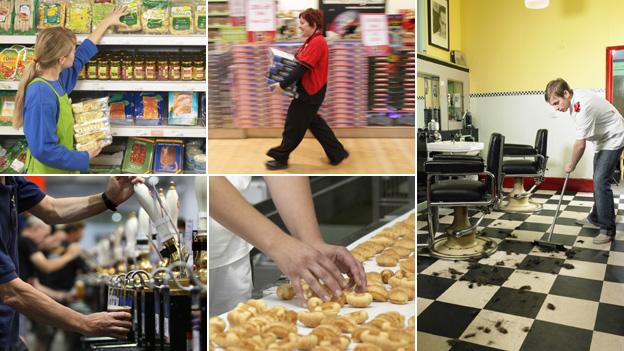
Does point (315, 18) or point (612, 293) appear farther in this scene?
point (612, 293)

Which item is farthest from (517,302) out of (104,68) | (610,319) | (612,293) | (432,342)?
(104,68)

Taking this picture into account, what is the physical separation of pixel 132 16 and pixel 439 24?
521 centimetres

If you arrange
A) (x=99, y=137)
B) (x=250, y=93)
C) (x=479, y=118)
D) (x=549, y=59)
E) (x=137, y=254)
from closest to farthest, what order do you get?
(x=250, y=93), (x=99, y=137), (x=137, y=254), (x=549, y=59), (x=479, y=118)

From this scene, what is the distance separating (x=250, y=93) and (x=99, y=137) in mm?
579

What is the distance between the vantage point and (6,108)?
65.3 inches

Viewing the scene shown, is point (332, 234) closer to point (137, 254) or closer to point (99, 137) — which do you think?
point (137, 254)

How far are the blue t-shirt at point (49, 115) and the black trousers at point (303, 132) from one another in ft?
2.37

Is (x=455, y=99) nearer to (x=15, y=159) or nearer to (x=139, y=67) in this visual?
(x=139, y=67)

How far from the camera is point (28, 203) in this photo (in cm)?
171

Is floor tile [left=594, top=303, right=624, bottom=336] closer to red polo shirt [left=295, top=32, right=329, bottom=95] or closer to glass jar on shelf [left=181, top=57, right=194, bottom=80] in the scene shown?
red polo shirt [left=295, top=32, right=329, bottom=95]

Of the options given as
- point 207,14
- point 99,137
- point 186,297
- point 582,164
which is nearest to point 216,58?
point 207,14

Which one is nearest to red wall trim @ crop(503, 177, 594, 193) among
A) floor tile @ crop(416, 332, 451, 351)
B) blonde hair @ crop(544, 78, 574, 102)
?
blonde hair @ crop(544, 78, 574, 102)

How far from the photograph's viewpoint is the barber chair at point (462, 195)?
399 cm

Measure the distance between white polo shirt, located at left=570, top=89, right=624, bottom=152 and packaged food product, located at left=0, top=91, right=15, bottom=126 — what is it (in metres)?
4.72
